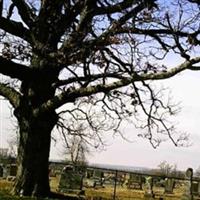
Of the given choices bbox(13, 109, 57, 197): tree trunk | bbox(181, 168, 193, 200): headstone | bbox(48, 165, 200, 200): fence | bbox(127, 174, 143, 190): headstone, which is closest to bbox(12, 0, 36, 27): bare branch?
bbox(13, 109, 57, 197): tree trunk

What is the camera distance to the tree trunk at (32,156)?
15555mm

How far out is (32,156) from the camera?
15711mm

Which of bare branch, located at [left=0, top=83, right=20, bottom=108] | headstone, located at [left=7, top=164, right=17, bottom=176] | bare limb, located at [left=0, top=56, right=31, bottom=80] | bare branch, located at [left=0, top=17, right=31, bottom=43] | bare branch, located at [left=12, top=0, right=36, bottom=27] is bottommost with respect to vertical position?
headstone, located at [left=7, top=164, right=17, bottom=176]

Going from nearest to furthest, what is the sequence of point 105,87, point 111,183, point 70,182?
1. point 105,87
2. point 70,182
3. point 111,183

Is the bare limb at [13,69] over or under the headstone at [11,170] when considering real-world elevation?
over

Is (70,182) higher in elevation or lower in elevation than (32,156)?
lower

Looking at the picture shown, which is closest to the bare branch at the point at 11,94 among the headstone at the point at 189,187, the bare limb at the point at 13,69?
the bare limb at the point at 13,69

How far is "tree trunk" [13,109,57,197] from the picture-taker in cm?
1555

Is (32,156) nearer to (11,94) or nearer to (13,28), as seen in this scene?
(11,94)

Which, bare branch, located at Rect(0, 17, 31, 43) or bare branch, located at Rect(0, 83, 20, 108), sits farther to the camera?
bare branch, located at Rect(0, 83, 20, 108)

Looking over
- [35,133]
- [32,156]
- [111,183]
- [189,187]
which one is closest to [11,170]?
[111,183]

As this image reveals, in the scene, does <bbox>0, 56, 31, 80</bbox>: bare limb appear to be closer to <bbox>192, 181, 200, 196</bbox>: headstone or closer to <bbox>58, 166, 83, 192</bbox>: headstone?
Result: <bbox>58, 166, 83, 192</bbox>: headstone

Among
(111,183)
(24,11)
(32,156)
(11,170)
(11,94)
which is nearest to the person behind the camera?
(32,156)

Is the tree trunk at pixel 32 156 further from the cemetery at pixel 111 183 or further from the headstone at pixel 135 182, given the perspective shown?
the headstone at pixel 135 182
